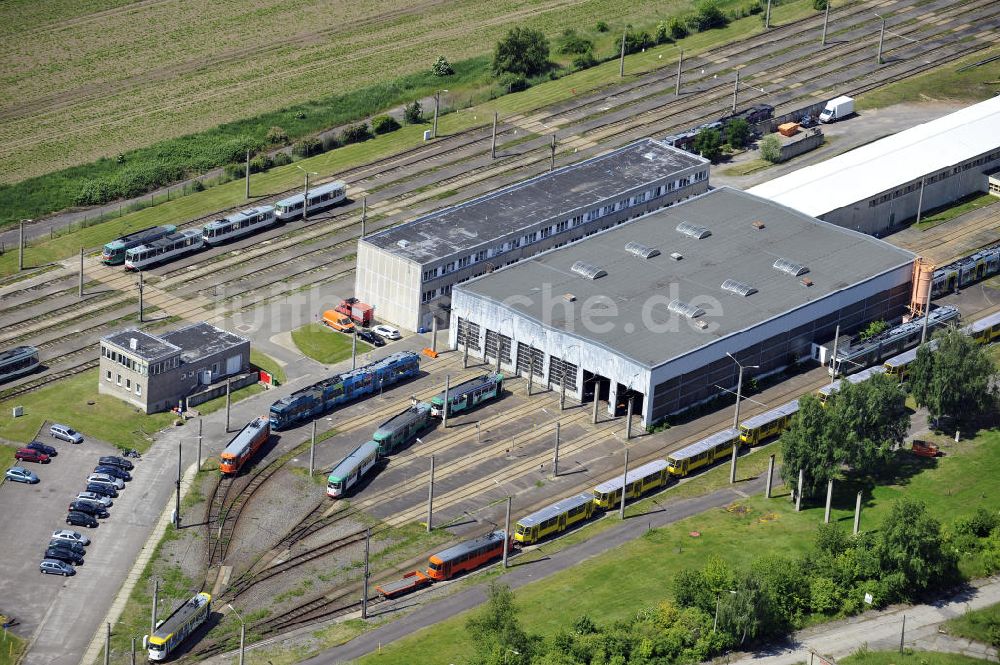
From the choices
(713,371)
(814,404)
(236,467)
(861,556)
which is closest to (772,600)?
(861,556)

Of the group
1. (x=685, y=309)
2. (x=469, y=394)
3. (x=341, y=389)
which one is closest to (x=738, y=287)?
(x=685, y=309)

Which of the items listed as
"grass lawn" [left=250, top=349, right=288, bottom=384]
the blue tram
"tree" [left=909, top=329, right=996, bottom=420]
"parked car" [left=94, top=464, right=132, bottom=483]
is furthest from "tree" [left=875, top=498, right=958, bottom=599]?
"parked car" [left=94, top=464, right=132, bottom=483]

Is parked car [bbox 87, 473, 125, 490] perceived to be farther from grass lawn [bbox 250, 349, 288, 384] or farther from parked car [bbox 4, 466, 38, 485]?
grass lawn [bbox 250, 349, 288, 384]

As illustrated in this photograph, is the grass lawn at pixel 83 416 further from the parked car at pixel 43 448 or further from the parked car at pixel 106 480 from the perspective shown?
the parked car at pixel 106 480

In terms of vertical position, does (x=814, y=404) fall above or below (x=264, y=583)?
above

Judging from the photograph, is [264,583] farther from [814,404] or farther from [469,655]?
[814,404]

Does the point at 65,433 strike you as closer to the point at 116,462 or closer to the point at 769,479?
the point at 116,462
